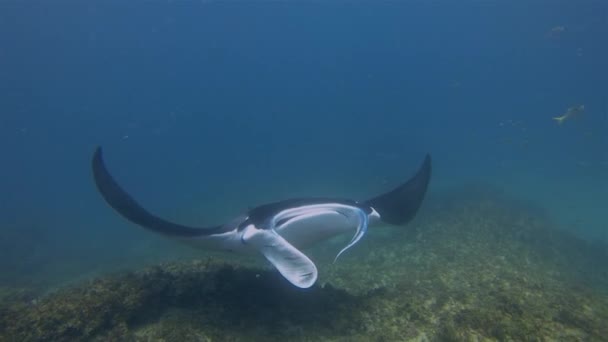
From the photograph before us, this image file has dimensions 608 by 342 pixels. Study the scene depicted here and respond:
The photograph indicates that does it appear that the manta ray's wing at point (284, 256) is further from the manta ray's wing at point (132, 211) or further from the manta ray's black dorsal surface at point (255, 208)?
the manta ray's wing at point (132, 211)

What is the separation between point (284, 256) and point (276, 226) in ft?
1.66

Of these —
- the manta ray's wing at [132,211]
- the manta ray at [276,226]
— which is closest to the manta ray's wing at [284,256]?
the manta ray at [276,226]

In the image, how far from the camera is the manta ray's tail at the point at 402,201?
506 centimetres

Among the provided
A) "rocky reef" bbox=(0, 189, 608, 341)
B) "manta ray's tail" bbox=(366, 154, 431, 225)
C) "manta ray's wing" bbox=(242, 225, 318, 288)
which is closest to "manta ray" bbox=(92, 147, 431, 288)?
"manta ray's wing" bbox=(242, 225, 318, 288)

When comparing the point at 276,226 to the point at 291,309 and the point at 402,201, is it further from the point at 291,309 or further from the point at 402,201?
the point at 402,201

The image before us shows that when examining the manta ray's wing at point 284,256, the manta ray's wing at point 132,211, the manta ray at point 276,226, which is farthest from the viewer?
the manta ray's wing at point 132,211

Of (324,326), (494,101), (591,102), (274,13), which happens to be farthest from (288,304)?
(494,101)

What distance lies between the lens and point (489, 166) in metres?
51.5

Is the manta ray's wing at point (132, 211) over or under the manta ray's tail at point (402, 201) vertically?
over

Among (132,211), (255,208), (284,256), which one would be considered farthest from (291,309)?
(132,211)

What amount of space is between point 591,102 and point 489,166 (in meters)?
25.6

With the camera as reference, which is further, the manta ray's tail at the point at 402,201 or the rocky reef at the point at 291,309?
the manta ray's tail at the point at 402,201

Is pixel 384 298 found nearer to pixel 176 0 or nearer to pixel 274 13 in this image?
→ pixel 176 0

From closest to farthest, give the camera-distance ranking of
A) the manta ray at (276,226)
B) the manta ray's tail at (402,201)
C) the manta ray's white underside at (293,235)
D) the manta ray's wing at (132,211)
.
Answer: the manta ray's white underside at (293,235), the manta ray at (276,226), the manta ray's wing at (132,211), the manta ray's tail at (402,201)
